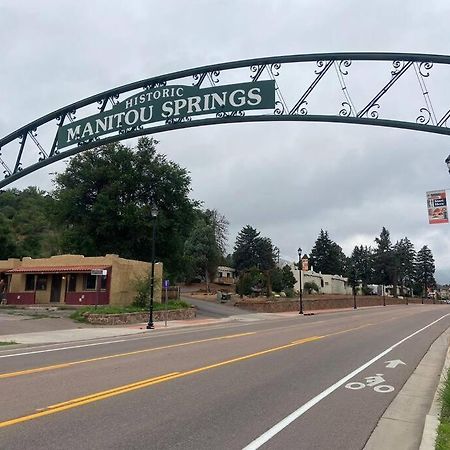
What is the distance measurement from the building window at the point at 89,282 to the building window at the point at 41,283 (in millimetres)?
3907

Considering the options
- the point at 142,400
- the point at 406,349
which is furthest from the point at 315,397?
the point at 406,349

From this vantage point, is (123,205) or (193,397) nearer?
(193,397)

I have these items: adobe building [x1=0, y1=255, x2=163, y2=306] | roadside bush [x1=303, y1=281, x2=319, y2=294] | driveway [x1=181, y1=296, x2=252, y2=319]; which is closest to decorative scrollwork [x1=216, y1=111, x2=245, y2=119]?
adobe building [x1=0, y1=255, x2=163, y2=306]

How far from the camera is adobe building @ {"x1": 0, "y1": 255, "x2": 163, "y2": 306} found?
117ft

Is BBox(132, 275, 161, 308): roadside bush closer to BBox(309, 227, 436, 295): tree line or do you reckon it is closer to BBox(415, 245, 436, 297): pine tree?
BBox(309, 227, 436, 295): tree line

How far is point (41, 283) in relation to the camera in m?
38.8

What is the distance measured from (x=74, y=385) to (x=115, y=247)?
117ft

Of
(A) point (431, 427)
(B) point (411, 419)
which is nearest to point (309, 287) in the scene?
(B) point (411, 419)

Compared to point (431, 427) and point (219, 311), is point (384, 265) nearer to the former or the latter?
point (219, 311)

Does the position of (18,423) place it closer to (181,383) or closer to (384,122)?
(181,383)

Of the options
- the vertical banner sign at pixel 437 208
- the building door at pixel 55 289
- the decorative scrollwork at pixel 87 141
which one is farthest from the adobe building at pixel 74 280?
the vertical banner sign at pixel 437 208

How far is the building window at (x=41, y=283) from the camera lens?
38562 mm

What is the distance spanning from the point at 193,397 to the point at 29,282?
111 ft

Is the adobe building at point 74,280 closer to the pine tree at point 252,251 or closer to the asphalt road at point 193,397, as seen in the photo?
the asphalt road at point 193,397
